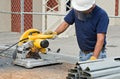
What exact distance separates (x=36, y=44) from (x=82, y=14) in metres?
A: 1.24

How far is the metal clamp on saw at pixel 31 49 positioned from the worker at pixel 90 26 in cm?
65

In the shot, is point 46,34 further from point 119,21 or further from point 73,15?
point 119,21

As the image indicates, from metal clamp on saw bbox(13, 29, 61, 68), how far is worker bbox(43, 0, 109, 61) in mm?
653

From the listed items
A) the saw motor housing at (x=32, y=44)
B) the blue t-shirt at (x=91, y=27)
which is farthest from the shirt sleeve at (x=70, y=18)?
the saw motor housing at (x=32, y=44)

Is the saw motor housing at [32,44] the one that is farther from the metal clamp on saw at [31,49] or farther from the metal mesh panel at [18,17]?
the metal mesh panel at [18,17]

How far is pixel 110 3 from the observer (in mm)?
20297

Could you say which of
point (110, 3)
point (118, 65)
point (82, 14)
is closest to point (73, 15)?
point (82, 14)

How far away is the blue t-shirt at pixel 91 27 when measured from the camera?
5.04 meters

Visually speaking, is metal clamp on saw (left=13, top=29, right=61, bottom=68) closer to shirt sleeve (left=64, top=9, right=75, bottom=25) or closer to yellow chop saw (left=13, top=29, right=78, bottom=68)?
yellow chop saw (left=13, top=29, right=78, bottom=68)

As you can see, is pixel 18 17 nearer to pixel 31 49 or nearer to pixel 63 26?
pixel 31 49

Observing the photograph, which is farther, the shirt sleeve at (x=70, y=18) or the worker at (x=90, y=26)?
the shirt sleeve at (x=70, y=18)

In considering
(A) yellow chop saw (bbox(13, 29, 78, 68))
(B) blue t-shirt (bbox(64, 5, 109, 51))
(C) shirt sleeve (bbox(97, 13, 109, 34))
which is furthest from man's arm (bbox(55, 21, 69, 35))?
(C) shirt sleeve (bbox(97, 13, 109, 34))

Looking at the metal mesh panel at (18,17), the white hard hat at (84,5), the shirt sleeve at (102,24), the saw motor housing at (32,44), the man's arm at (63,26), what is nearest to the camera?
the white hard hat at (84,5)

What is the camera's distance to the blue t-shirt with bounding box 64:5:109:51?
5.04 meters
